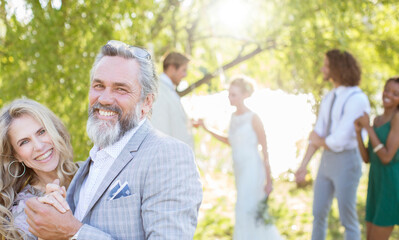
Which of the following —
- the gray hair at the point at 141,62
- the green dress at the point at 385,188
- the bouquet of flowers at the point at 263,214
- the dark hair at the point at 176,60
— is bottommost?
Answer: the bouquet of flowers at the point at 263,214

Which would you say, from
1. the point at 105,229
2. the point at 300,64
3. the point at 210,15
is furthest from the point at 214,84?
the point at 105,229

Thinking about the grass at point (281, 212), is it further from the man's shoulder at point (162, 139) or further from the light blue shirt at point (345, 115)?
the man's shoulder at point (162, 139)

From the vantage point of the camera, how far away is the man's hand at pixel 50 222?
160 cm

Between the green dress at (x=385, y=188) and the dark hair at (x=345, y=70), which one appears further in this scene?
the dark hair at (x=345, y=70)

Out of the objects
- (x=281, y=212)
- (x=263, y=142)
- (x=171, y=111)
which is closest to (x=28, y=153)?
(x=171, y=111)

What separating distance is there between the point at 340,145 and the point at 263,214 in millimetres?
1367

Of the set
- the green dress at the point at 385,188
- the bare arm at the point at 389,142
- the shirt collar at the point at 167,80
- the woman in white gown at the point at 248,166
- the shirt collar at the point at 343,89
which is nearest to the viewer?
the bare arm at the point at 389,142

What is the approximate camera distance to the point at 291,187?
9.55 meters

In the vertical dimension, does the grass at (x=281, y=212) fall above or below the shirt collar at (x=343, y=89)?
below

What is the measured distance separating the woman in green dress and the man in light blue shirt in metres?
0.12

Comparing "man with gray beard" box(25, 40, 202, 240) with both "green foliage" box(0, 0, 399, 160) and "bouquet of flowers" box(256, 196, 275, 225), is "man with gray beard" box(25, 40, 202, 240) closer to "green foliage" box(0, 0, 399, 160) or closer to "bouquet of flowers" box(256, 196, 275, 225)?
"green foliage" box(0, 0, 399, 160)

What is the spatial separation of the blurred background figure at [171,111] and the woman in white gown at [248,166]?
469mm

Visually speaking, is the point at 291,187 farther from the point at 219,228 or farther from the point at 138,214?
the point at 138,214

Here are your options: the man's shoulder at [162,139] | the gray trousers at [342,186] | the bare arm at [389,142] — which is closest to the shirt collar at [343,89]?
the bare arm at [389,142]
